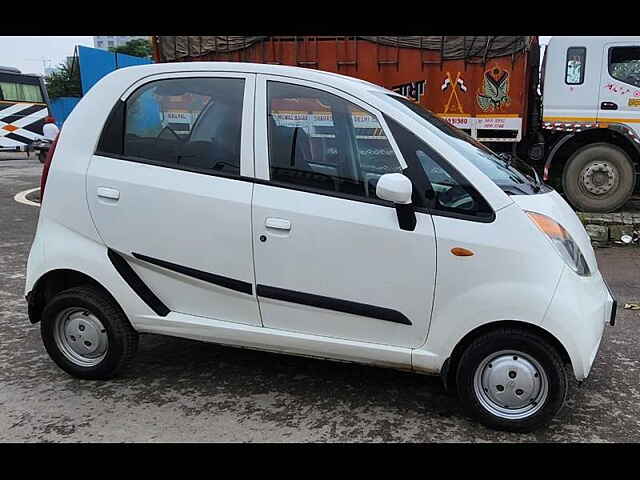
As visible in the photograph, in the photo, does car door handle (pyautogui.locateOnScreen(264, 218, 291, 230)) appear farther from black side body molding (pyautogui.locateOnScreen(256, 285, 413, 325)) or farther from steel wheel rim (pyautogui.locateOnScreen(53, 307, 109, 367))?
steel wheel rim (pyautogui.locateOnScreen(53, 307, 109, 367))

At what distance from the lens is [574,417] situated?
2977 millimetres

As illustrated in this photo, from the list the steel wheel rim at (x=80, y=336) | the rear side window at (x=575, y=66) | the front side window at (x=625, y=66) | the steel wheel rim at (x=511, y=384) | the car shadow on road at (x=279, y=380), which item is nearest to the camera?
the steel wheel rim at (x=511, y=384)

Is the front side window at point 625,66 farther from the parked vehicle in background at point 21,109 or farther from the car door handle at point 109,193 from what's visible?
the parked vehicle in background at point 21,109

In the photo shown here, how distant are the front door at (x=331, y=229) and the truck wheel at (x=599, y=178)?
233 inches

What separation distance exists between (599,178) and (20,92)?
63.7 ft

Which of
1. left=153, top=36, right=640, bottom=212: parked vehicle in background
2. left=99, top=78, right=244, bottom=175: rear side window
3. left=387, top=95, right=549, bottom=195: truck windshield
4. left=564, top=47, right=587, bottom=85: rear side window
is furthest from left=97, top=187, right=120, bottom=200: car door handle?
left=564, top=47, right=587, bottom=85: rear side window

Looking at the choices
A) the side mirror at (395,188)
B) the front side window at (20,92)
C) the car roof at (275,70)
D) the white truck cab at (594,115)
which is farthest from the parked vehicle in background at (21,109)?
the side mirror at (395,188)

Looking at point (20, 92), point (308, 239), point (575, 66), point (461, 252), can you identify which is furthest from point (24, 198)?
point (20, 92)

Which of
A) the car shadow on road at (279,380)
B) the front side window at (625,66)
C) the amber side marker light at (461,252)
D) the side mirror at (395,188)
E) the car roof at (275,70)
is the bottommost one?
the car shadow on road at (279,380)

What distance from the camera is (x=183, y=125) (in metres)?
3.09

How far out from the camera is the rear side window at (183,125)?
3010mm

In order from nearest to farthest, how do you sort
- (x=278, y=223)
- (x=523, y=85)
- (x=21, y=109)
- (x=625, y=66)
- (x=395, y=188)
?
(x=395, y=188) → (x=278, y=223) → (x=625, y=66) → (x=523, y=85) → (x=21, y=109)

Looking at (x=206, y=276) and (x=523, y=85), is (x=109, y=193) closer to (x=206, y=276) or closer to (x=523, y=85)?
(x=206, y=276)

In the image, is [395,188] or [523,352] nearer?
[395,188]
